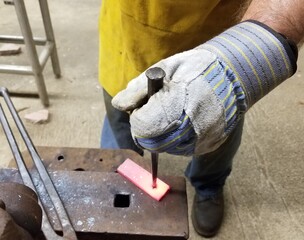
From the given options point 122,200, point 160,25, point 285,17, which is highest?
point 285,17

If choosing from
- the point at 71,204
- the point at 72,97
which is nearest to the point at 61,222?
the point at 71,204

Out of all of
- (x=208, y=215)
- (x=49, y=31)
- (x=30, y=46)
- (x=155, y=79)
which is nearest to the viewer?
(x=155, y=79)

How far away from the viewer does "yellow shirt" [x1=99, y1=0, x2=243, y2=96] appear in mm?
947

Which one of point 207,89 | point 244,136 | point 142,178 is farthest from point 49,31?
point 207,89

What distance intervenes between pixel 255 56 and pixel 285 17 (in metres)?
0.12

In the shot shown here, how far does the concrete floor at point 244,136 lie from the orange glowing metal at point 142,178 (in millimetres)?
768

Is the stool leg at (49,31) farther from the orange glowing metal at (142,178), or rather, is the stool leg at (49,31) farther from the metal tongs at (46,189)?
the orange glowing metal at (142,178)

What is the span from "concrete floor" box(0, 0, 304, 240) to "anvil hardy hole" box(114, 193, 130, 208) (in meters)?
0.79

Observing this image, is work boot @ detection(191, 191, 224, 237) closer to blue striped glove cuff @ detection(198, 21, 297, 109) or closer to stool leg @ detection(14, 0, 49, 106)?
blue striped glove cuff @ detection(198, 21, 297, 109)

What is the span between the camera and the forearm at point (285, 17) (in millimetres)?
→ 747

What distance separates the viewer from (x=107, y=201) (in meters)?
0.74

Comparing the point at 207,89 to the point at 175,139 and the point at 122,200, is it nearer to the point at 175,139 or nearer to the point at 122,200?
the point at 175,139

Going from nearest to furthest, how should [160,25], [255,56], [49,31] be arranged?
1. [255,56]
2. [160,25]
3. [49,31]

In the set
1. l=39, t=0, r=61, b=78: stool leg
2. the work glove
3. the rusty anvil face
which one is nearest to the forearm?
the work glove
